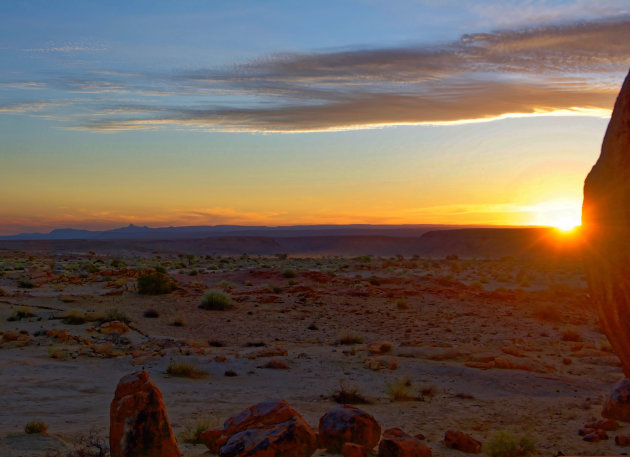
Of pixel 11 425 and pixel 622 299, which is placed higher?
pixel 622 299

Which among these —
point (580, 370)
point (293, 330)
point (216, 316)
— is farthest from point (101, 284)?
point (580, 370)

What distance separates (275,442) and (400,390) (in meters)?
5.23

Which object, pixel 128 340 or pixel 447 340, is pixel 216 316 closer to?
pixel 128 340

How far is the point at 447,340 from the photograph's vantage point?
18719 mm

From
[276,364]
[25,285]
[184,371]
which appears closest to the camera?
[184,371]

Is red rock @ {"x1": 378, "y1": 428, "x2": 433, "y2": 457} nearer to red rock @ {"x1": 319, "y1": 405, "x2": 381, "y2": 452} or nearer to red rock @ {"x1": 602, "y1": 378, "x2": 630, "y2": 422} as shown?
red rock @ {"x1": 319, "y1": 405, "x2": 381, "y2": 452}

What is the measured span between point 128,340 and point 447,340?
9763mm

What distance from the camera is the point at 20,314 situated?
2097cm

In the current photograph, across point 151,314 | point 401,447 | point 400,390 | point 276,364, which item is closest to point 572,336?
point 400,390

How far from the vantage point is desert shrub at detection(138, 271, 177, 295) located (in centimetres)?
2895

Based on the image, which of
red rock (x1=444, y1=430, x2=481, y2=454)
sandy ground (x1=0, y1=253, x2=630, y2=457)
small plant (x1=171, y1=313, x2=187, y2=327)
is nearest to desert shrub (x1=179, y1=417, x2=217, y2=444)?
sandy ground (x1=0, y1=253, x2=630, y2=457)

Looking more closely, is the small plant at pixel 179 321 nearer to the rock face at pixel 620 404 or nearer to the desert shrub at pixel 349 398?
the desert shrub at pixel 349 398

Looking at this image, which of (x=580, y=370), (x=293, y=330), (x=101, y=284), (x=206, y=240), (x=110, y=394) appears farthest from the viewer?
(x=206, y=240)

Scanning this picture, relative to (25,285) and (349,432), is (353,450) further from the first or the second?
(25,285)
